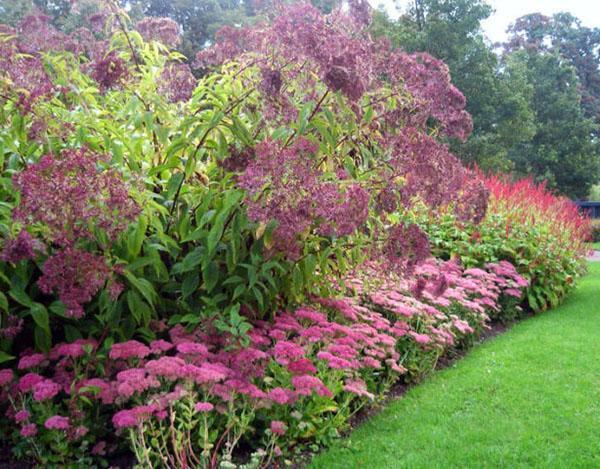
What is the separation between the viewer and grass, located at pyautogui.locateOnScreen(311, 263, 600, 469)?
292 cm

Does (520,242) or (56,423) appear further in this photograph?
(520,242)

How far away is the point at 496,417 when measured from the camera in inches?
136

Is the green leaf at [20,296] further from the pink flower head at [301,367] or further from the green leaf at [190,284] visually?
the pink flower head at [301,367]

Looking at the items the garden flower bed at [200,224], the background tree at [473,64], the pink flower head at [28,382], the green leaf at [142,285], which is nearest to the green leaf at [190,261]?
the garden flower bed at [200,224]

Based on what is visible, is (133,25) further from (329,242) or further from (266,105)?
(329,242)

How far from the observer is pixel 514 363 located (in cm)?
456

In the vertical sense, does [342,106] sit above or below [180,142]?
above

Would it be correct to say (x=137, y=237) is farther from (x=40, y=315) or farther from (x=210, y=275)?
(x=40, y=315)

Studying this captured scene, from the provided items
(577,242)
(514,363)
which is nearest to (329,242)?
(514,363)

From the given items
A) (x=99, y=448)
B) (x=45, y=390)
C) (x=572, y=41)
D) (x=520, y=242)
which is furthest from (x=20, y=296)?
(x=572, y=41)

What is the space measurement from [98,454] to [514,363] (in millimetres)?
3163

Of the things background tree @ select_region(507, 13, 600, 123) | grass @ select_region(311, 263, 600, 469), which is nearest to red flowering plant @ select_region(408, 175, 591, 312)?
grass @ select_region(311, 263, 600, 469)

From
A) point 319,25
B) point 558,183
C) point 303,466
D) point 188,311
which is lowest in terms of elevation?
point 303,466

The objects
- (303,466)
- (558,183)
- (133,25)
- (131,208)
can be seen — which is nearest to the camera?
(131,208)
